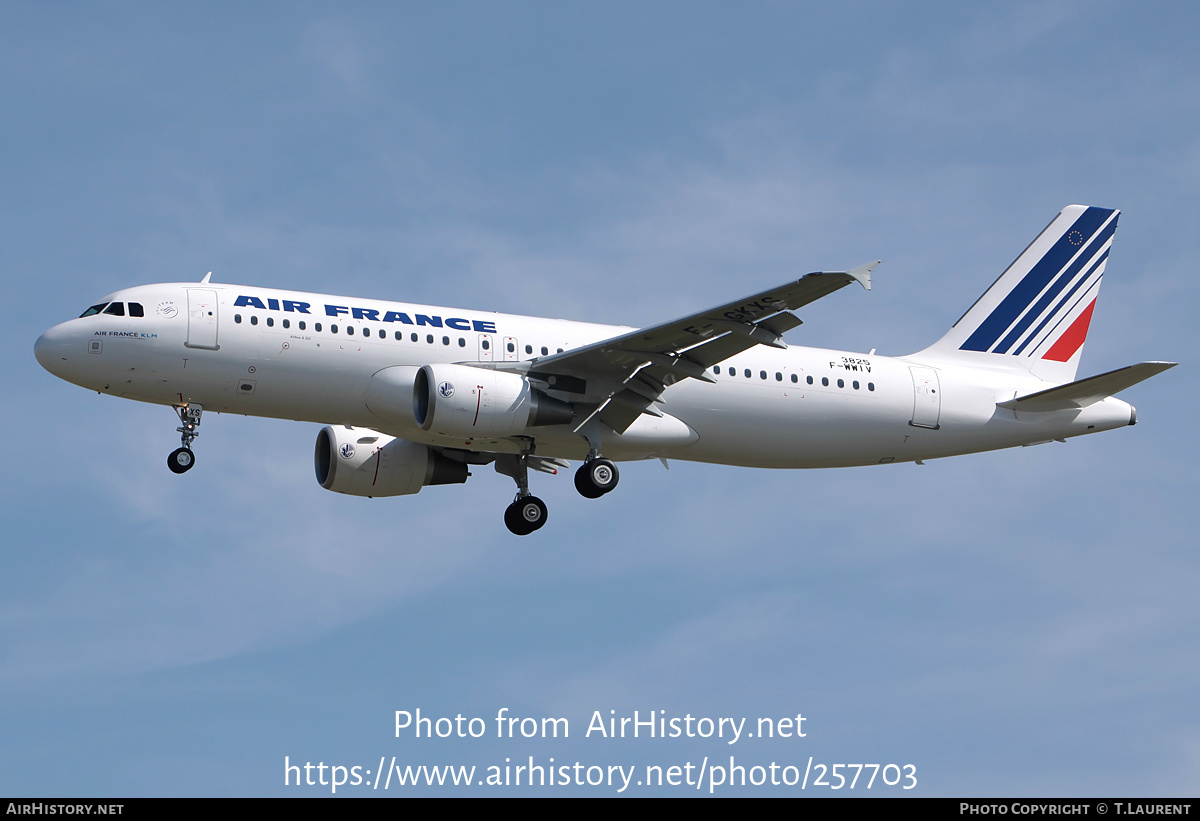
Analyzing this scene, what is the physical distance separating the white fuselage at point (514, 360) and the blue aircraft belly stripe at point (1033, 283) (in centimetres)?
102

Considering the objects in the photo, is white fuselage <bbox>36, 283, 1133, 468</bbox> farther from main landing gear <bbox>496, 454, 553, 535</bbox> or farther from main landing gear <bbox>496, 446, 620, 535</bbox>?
main landing gear <bbox>496, 454, 553, 535</bbox>

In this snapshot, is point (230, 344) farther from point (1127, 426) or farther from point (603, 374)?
point (1127, 426)

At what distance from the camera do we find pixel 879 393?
36156 mm

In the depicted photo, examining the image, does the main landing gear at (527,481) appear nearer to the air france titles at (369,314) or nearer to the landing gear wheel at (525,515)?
the landing gear wheel at (525,515)

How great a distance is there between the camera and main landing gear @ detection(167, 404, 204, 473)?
Answer: 1248 inches

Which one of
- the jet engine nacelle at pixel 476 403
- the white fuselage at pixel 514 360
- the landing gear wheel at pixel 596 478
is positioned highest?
the white fuselage at pixel 514 360

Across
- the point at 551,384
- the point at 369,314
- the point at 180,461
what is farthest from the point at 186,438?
the point at 551,384

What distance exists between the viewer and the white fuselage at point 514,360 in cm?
3130

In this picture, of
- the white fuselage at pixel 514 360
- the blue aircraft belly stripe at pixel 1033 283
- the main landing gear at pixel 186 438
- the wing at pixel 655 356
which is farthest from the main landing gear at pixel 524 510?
the blue aircraft belly stripe at pixel 1033 283

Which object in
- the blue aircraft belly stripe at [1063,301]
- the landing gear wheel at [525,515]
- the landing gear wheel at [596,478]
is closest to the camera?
the landing gear wheel at [596,478]

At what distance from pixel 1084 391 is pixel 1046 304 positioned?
514cm

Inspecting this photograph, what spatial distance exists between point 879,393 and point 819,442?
2.04 m

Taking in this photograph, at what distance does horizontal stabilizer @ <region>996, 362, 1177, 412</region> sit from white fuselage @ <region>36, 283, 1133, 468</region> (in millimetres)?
286

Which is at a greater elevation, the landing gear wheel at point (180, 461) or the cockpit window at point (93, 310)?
the cockpit window at point (93, 310)
